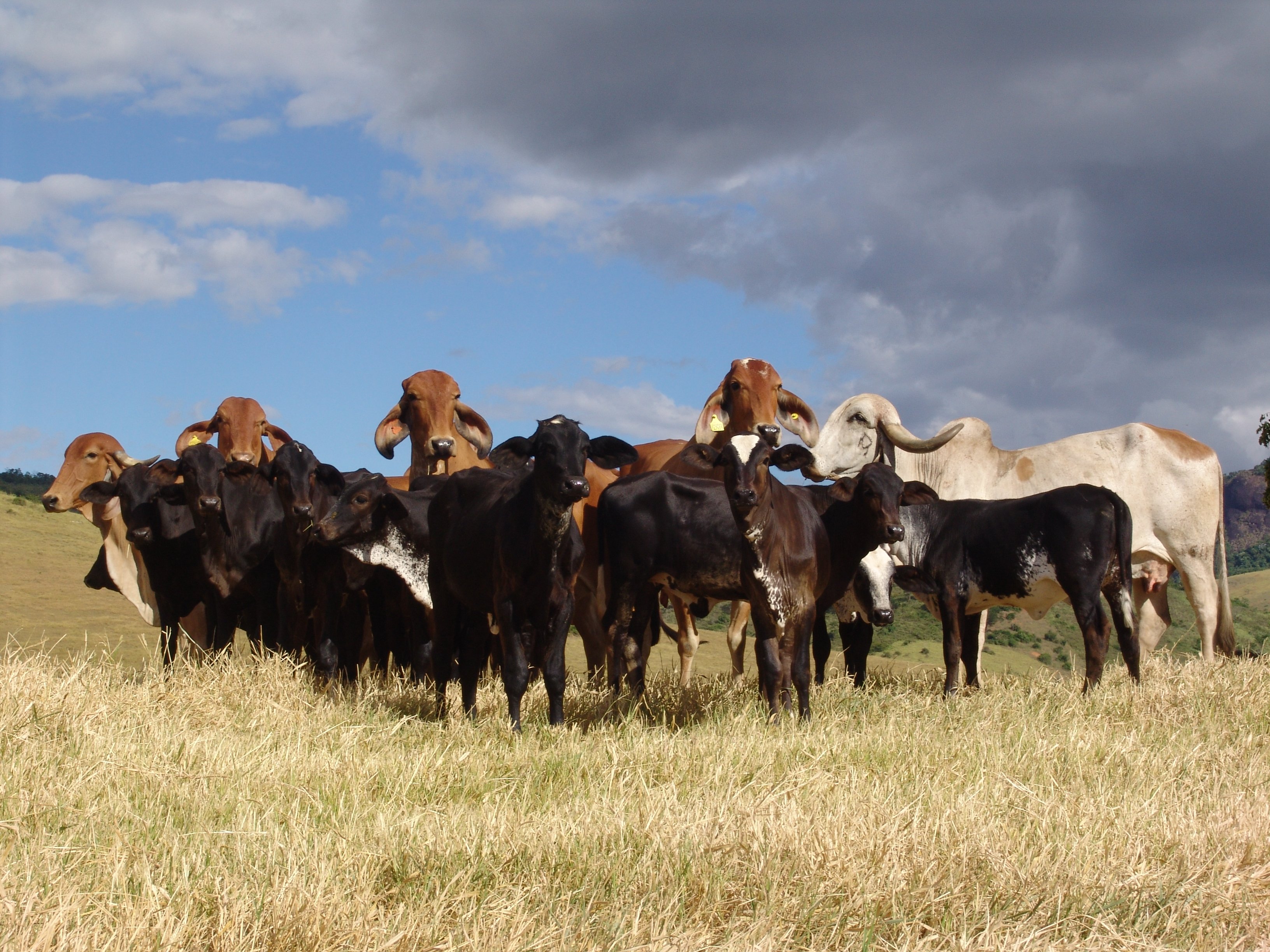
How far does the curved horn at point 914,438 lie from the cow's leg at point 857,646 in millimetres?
2105

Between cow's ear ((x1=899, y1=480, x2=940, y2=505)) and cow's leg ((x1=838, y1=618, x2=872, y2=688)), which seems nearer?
cow's ear ((x1=899, y1=480, x2=940, y2=505))

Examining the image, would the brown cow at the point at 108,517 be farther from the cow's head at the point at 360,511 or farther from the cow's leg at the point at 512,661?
the cow's leg at the point at 512,661

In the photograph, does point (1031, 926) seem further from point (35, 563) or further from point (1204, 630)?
point (35, 563)

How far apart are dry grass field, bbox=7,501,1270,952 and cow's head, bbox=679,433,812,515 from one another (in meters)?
1.21

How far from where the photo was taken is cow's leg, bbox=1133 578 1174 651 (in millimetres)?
11820

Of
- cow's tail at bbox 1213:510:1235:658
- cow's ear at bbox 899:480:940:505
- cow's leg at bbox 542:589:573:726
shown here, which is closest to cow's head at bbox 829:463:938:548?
cow's ear at bbox 899:480:940:505

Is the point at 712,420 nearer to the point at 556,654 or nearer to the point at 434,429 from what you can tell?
the point at 434,429

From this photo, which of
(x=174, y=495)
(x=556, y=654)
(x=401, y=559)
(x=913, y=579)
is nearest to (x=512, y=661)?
(x=556, y=654)

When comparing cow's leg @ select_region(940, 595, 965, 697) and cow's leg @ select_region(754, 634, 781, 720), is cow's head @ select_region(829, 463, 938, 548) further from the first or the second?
cow's leg @ select_region(940, 595, 965, 697)

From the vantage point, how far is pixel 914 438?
36.1 ft

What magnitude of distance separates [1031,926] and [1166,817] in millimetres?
1328

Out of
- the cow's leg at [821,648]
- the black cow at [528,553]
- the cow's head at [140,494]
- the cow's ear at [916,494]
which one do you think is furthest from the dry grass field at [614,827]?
the cow's leg at [821,648]

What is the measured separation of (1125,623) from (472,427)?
224 inches

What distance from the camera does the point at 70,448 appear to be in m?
11.4
